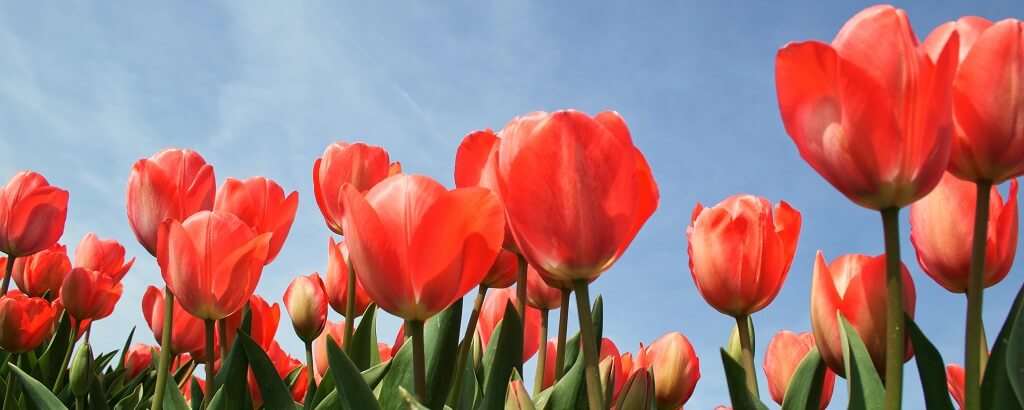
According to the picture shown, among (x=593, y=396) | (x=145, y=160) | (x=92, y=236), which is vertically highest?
(x=92, y=236)

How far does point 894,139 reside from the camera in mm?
916

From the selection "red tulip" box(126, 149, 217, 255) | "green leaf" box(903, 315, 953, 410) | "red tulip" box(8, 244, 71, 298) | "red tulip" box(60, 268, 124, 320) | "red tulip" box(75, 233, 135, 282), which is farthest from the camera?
"red tulip" box(8, 244, 71, 298)

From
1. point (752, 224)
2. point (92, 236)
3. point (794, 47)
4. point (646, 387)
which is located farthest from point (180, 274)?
point (92, 236)

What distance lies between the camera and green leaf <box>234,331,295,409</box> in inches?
59.1

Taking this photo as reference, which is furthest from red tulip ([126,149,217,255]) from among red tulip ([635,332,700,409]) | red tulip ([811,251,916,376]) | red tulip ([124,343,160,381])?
red tulip ([124,343,160,381])

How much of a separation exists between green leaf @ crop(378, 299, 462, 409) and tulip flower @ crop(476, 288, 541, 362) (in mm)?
532

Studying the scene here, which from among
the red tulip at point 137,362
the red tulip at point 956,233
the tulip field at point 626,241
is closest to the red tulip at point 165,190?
the tulip field at point 626,241

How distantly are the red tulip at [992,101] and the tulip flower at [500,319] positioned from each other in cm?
132

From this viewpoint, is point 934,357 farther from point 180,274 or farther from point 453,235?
point 180,274

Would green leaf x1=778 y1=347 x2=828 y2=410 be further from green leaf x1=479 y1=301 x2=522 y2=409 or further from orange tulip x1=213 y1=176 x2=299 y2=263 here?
orange tulip x1=213 y1=176 x2=299 y2=263

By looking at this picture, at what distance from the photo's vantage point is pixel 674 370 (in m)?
2.06

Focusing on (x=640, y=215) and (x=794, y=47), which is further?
(x=640, y=215)

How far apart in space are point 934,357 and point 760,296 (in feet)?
0.93

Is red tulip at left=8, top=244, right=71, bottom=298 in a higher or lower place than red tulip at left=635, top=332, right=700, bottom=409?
A: higher
